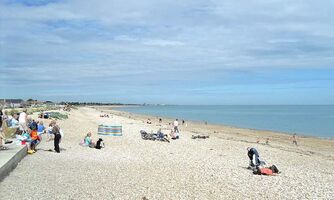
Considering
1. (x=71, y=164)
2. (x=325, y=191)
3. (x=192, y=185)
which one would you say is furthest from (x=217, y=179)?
(x=71, y=164)

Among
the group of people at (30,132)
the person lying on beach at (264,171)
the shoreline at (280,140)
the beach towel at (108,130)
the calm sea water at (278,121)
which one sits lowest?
the calm sea water at (278,121)

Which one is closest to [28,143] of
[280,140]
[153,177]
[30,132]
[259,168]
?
[30,132]

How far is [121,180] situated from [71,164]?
301 cm

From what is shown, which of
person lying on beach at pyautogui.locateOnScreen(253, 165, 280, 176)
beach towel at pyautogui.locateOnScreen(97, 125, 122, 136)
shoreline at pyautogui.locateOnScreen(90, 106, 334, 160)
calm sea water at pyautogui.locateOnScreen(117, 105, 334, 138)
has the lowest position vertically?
calm sea water at pyautogui.locateOnScreen(117, 105, 334, 138)

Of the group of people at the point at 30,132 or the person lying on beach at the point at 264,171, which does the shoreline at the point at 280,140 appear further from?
the group of people at the point at 30,132

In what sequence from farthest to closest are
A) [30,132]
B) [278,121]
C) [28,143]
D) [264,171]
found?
[278,121] → [30,132] → [28,143] → [264,171]

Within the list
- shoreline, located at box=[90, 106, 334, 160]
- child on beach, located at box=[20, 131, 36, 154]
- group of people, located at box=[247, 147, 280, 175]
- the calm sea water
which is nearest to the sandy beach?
group of people, located at box=[247, 147, 280, 175]

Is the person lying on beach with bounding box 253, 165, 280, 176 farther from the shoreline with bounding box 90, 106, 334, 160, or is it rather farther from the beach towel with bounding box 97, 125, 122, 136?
the beach towel with bounding box 97, 125, 122, 136

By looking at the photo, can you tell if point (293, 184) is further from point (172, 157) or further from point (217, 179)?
point (172, 157)

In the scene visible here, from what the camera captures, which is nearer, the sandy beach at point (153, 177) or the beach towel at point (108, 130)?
the sandy beach at point (153, 177)

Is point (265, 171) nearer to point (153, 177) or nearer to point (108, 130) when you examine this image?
point (153, 177)

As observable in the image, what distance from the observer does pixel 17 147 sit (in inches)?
599

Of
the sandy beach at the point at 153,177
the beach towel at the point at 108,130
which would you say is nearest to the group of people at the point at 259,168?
the sandy beach at the point at 153,177

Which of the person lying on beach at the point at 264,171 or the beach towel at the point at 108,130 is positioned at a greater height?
the beach towel at the point at 108,130
